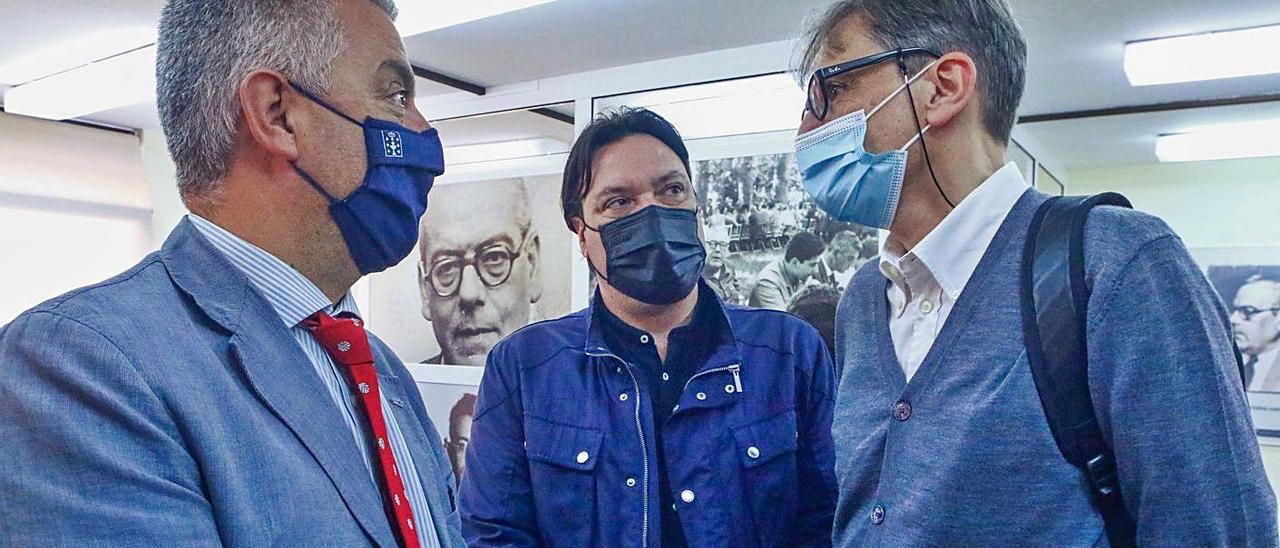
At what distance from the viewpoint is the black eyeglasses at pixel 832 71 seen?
155cm

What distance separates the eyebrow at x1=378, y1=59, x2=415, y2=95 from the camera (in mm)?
1362

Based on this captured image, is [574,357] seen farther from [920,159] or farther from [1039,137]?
[1039,137]

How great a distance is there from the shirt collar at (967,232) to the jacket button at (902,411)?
0.20 m

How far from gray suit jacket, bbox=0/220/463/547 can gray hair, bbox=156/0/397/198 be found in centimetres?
10

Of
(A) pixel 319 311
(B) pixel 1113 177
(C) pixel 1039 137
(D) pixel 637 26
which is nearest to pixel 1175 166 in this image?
(B) pixel 1113 177

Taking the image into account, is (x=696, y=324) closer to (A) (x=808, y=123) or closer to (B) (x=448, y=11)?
(A) (x=808, y=123)

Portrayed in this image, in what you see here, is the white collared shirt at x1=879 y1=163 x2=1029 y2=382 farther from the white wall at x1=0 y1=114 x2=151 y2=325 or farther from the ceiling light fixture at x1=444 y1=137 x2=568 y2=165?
the white wall at x1=0 y1=114 x2=151 y2=325

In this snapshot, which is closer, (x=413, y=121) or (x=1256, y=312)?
(x=413, y=121)

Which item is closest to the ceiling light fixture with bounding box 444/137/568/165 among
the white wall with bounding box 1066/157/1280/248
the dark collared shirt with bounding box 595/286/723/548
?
the dark collared shirt with bounding box 595/286/723/548

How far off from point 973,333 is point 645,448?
86cm

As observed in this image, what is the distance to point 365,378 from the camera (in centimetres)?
129

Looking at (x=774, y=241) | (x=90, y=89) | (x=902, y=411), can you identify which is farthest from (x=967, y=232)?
(x=90, y=89)

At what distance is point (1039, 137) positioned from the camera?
6.23 metres

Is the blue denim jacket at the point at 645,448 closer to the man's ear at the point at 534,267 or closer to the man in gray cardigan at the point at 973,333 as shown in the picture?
the man in gray cardigan at the point at 973,333
